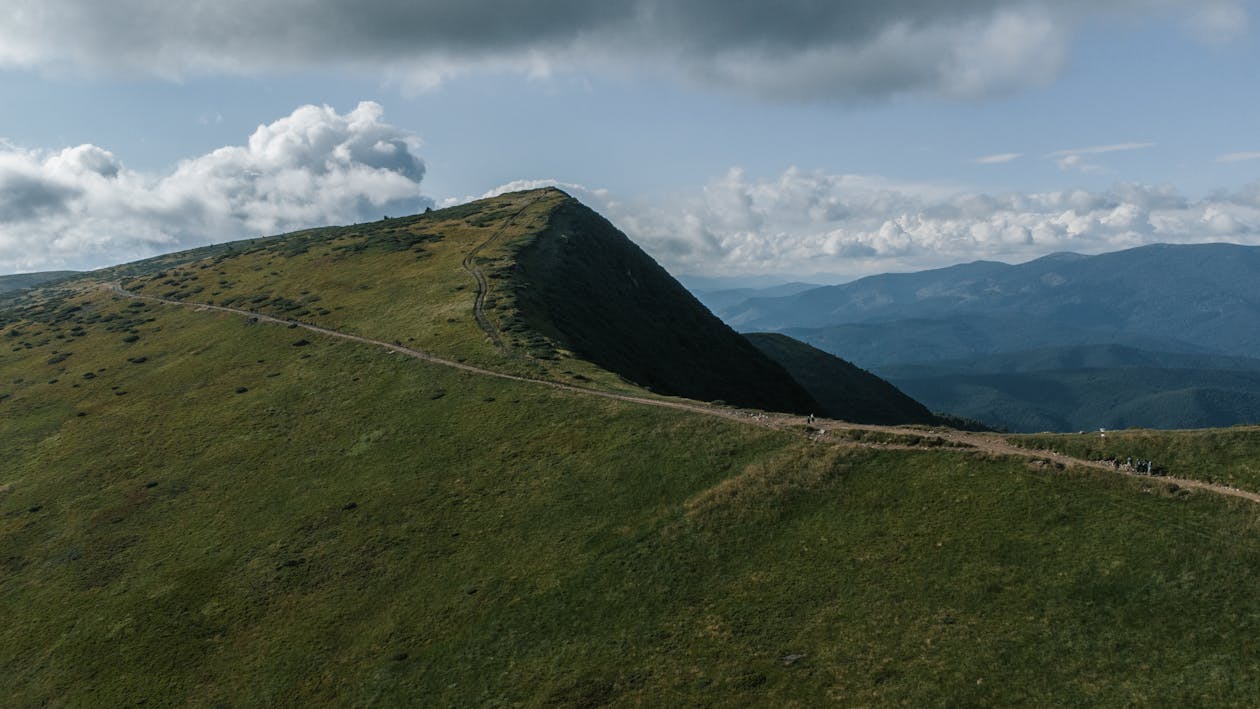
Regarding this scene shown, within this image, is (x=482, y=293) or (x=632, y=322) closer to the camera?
(x=482, y=293)

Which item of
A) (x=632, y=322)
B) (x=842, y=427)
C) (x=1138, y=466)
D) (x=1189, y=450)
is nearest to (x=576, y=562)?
(x=842, y=427)

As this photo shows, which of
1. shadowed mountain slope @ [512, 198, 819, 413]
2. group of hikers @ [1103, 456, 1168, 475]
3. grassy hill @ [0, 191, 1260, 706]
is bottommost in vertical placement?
grassy hill @ [0, 191, 1260, 706]

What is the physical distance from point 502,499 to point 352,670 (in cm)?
1764

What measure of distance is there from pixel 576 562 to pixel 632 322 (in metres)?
80.2

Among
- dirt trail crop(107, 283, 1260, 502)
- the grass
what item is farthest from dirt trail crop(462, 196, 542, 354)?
the grass

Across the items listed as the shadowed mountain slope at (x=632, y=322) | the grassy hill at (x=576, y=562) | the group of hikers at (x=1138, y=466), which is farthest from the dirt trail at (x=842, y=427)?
the shadowed mountain slope at (x=632, y=322)

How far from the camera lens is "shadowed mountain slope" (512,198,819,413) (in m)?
104

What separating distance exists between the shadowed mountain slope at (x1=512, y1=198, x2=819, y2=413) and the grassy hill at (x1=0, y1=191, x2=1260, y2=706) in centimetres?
1758

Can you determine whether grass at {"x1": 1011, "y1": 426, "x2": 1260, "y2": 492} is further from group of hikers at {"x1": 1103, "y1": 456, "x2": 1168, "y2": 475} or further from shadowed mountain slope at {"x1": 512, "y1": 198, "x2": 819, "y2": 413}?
shadowed mountain slope at {"x1": 512, "y1": 198, "x2": 819, "y2": 413}

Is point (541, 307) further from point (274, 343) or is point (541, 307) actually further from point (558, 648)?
point (558, 648)

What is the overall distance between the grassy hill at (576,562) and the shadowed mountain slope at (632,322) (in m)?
17.6

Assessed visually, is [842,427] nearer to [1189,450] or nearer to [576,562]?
[1189,450]

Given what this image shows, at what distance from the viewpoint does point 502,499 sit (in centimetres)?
5647

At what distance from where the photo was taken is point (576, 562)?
155ft
